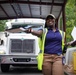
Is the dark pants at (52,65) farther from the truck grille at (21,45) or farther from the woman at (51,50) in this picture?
the truck grille at (21,45)

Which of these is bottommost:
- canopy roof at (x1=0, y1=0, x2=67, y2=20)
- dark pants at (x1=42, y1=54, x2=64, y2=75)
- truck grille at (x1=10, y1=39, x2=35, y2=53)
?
dark pants at (x1=42, y1=54, x2=64, y2=75)

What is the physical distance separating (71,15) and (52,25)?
31.1 metres

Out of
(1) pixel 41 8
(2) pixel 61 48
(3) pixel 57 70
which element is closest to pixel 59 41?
(2) pixel 61 48

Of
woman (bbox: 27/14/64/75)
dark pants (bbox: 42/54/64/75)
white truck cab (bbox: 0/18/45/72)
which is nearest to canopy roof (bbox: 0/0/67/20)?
white truck cab (bbox: 0/18/45/72)

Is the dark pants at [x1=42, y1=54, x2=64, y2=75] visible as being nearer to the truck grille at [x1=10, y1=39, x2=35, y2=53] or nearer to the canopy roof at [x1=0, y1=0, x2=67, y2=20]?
the truck grille at [x1=10, y1=39, x2=35, y2=53]

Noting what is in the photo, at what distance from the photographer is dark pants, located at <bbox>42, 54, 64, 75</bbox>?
5844 mm

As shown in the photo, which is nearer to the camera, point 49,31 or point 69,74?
point 49,31

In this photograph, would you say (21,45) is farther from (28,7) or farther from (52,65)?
(28,7)

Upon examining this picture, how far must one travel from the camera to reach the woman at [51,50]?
5.89 m

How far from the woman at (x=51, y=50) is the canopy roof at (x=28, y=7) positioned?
2017 centimetres

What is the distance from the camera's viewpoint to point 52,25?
6.11 m

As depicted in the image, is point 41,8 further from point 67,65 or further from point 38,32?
point 38,32

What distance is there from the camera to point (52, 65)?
5930 mm

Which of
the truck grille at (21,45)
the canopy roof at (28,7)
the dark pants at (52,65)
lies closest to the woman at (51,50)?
the dark pants at (52,65)
